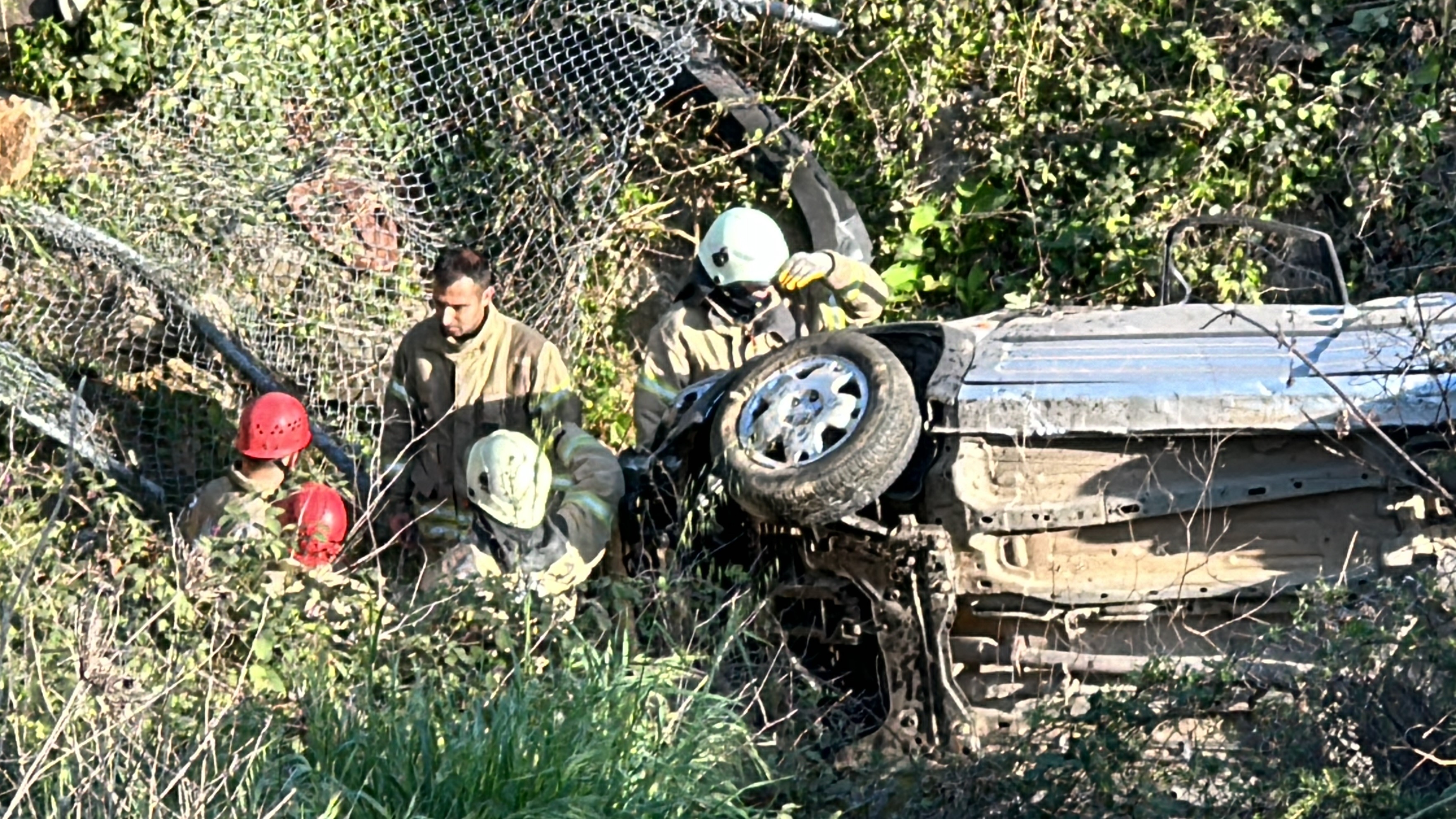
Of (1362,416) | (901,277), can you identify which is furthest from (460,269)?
(1362,416)

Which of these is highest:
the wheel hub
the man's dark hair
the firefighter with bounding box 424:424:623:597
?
the man's dark hair

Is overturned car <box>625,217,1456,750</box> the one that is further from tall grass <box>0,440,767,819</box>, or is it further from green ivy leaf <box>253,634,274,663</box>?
green ivy leaf <box>253,634,274,663</box>

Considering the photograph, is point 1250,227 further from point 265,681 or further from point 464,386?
point 265,681

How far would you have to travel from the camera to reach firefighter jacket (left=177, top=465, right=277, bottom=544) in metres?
6.75

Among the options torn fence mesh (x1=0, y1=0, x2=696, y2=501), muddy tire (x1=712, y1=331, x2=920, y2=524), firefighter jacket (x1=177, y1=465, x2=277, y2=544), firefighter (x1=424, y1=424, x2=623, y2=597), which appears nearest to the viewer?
muddy tire (x1=712, y1=331, x2=920, y2=524)

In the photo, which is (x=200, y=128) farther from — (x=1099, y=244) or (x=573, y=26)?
(x=1099, y=244)

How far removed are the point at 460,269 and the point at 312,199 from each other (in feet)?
Result: 5.92

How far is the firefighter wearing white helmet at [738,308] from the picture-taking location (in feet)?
26.2

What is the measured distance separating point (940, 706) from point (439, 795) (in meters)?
1.90

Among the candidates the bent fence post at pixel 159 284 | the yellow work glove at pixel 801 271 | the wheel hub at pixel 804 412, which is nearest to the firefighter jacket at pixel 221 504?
the bent fence post at pixel 159 284

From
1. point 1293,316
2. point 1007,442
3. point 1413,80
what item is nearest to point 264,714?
point 1007,442

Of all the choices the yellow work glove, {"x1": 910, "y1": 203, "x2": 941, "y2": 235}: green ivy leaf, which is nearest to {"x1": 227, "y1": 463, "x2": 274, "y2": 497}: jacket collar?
the yellow work glove

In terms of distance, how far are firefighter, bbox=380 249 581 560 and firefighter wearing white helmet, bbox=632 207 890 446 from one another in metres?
0.49

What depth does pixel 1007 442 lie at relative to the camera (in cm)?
591
